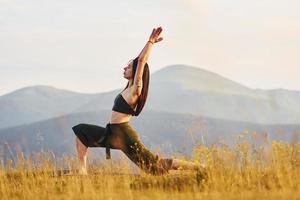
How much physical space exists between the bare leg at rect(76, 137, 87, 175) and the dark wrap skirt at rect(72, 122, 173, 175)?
0.27 feet

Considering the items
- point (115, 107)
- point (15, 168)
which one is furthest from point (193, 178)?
point (15, 168)

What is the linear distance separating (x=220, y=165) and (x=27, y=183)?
352 centimetres

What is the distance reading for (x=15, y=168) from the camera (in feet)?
49.4

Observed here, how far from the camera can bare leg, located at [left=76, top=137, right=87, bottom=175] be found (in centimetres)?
1359

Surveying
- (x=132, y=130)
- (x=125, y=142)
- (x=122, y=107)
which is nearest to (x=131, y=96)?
(x=122, y=107)

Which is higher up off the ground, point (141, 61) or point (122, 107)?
point (141, 61)

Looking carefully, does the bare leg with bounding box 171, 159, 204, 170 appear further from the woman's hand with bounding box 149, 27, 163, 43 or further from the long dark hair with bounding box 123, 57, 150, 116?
the woman's hand with bounding box 149, 27, 163, 43

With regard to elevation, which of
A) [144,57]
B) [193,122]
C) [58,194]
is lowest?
[58,194]

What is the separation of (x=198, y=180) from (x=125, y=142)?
154 centimetres

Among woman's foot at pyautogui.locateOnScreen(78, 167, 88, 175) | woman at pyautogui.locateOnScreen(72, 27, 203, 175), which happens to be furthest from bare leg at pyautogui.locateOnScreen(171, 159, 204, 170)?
woman's foot at pyautogui.locateOnScreen(78, 167, 88, 175)

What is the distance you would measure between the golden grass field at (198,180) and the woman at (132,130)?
23 centimetres

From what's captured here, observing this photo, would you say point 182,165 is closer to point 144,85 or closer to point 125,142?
point 125,142

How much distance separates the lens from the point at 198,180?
12539 millimetres

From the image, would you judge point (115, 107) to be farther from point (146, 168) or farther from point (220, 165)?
point (220, 165)
